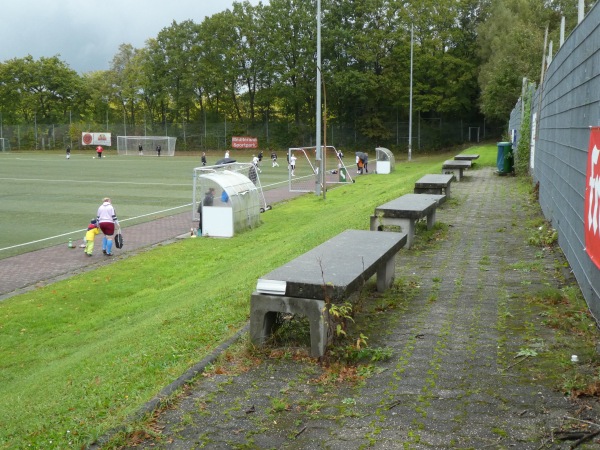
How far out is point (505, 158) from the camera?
24.0 m

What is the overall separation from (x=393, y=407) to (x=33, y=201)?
90.0ft

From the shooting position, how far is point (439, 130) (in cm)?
6906

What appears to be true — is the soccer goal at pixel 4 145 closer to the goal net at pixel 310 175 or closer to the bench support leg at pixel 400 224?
the goal net at pixel 310 175

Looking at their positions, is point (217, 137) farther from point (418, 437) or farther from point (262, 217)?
point (418, 437)

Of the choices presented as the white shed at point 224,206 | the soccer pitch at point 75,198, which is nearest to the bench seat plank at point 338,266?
the white shed at point 224,206

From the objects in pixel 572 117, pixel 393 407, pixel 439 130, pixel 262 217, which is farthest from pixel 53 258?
pixel 439 130

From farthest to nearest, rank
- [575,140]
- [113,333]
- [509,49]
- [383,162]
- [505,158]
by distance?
[509,49]
[383,162]
[505,158]
[113,333]
[575,140]

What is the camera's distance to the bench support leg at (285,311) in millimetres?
5473

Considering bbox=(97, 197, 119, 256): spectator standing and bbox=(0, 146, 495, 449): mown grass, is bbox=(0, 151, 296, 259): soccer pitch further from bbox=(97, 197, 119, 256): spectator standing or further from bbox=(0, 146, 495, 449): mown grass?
bbox=(0, 146, 495, 449): mown grass

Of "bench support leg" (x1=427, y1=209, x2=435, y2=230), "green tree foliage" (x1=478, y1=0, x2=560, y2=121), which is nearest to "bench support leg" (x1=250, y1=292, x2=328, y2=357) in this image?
"bench support leg" (x1=427, y1=209, x2=435, y2=230)

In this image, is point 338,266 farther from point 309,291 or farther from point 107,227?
point 107,227

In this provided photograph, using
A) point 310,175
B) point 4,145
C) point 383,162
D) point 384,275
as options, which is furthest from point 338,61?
point 384,275

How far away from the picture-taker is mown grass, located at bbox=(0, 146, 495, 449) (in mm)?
5266

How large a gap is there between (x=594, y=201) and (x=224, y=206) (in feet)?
49.3
